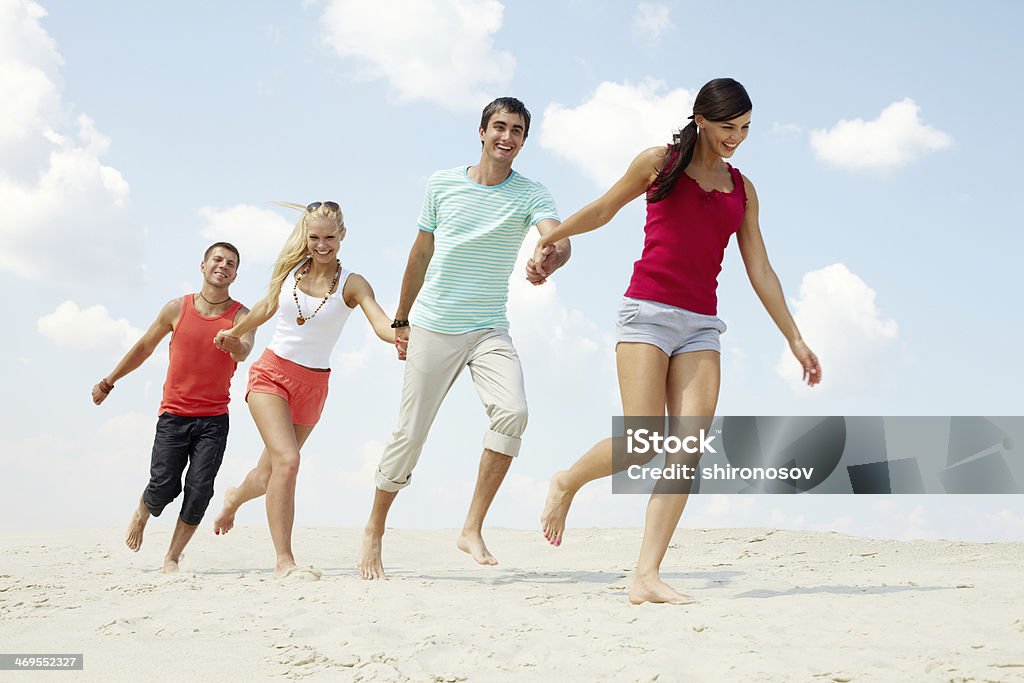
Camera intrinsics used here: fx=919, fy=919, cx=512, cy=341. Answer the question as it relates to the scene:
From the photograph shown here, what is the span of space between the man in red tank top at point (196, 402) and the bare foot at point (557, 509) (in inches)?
106

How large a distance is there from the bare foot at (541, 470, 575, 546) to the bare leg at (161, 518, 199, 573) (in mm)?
3007

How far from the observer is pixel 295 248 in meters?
5.92

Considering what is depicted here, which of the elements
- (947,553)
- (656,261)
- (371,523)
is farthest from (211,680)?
(947,553)

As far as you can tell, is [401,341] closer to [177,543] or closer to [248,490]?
[248,490]

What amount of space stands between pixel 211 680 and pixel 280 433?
7.13 feet

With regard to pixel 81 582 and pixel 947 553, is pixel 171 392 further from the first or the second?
pixel 947 553

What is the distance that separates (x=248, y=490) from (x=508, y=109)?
10.3 ft

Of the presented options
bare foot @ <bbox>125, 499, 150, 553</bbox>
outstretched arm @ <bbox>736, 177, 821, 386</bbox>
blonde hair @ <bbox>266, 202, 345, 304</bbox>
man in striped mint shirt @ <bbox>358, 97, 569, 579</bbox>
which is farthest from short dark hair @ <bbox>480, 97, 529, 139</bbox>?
bare foot @ <bbox>125, 499, 150, 553</bbox>

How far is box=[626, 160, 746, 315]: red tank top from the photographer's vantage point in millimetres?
4293

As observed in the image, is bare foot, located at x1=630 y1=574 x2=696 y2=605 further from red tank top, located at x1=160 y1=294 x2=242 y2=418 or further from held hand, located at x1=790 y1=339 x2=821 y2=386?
red tank top, located at x1=160 y1=294 x2=242 y2=418

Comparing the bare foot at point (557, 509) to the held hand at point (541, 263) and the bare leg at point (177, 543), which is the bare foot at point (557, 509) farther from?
the bare leg at point (177, 543)

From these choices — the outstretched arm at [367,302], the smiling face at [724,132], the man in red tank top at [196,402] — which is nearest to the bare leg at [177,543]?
the man in red tank top at [196,402]

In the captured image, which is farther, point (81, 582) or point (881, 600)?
point (81, 582)

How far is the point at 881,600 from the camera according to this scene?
4.49 meters
